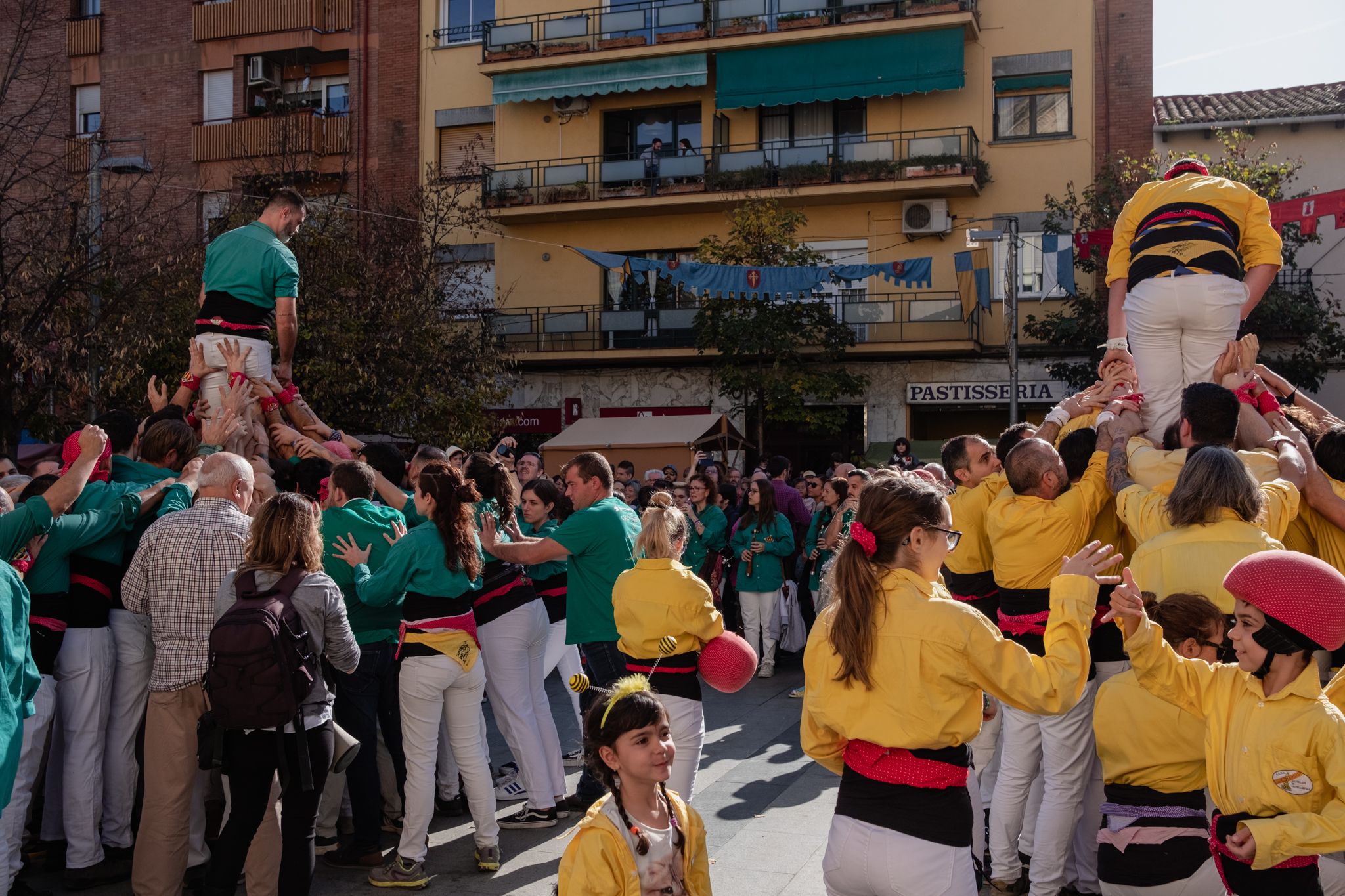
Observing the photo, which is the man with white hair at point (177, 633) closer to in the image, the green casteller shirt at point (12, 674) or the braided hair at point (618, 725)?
the green casteller shirt at point (12, 674)

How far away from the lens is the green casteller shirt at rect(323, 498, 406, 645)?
6.45 metres

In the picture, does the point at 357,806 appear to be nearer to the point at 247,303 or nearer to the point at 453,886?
the point at 453,886

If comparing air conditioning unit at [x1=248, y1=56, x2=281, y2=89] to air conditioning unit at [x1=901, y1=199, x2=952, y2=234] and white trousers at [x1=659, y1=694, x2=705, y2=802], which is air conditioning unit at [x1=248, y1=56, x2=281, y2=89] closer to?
air conditioning unit at [x1=901, y1=199, x2=952, y2=234]

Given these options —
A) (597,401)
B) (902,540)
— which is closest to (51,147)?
(597,401)

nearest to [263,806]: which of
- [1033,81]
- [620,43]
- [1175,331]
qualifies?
[1175,331]

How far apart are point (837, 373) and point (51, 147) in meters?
17.9

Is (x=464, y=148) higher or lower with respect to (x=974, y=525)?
higher

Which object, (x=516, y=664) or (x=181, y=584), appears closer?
(x=181, y=584)

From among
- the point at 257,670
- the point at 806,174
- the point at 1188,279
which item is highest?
the point at 806,174

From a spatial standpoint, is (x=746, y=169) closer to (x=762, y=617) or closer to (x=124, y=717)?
(x=762, y=617)

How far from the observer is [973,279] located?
25.4 metres

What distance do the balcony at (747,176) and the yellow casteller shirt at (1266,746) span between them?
2190 cm

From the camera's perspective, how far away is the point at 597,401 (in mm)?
27625

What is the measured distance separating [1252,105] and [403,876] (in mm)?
24880
